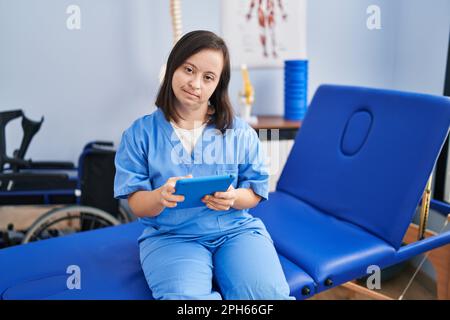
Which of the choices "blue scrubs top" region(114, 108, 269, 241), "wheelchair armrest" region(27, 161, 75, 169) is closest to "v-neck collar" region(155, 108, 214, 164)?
"blue scrubs top" region(114, 108, 269, 241)

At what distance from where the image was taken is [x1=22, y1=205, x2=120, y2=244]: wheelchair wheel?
181cm

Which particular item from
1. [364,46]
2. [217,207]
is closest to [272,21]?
[364,46]

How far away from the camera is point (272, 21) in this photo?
232 cm

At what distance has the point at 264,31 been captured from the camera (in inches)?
91.7

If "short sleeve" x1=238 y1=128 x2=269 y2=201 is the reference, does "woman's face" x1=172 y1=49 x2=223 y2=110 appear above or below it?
above

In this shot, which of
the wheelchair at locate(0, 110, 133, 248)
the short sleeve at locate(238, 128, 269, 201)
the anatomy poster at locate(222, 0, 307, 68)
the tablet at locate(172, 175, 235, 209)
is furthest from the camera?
the anatomy poster at locate(222, 0, 307, 68)

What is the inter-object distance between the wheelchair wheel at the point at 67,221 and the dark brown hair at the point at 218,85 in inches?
34.8

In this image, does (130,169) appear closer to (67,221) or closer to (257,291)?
(257,291)

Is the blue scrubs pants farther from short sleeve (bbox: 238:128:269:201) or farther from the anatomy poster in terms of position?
the anatomy poster

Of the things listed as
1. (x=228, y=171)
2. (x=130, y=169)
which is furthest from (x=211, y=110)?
(x=130, y=169)

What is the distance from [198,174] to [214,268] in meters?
0.25

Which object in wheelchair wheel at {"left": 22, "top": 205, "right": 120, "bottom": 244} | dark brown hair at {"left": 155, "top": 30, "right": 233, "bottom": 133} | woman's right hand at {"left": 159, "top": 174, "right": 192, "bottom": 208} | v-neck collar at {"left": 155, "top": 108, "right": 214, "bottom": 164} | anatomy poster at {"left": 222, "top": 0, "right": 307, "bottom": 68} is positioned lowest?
wheelchair wheel at {"left": 22, "top": 205, "right": 120, "bottom": 244}

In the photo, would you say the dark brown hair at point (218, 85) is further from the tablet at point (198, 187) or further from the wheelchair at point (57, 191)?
the wheelchair at point (57, 191)
